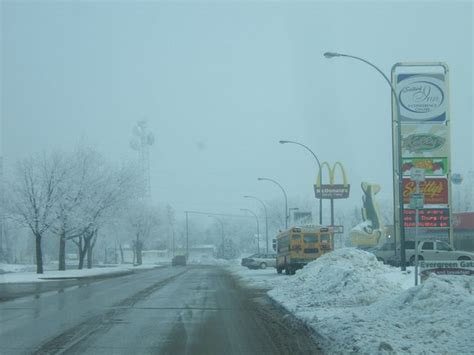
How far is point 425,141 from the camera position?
129ft

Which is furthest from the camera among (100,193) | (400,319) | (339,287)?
(100,193)

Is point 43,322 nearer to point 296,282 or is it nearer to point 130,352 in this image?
point 130,352

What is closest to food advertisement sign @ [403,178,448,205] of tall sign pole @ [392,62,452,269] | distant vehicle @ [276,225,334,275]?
tall sign pole @ [392,62,452,269]

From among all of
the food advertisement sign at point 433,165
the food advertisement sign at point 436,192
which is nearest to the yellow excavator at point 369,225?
the food advertisement sign at point 433,165

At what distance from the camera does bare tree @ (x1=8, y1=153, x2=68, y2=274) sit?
47.5m

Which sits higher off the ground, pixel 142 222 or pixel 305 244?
pixel 142 222

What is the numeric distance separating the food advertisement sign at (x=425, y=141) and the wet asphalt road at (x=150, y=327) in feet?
67.3

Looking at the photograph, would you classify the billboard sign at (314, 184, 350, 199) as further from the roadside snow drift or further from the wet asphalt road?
the roadside snow drift

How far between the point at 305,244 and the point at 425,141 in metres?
9.54

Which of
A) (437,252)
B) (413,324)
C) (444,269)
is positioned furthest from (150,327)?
(437,252)

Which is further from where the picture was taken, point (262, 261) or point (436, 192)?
point (262, 261)

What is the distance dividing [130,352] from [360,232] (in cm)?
5105

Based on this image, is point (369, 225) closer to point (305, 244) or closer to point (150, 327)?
point (305, 244)

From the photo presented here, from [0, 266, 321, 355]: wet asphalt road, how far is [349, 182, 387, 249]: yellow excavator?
127 ft
